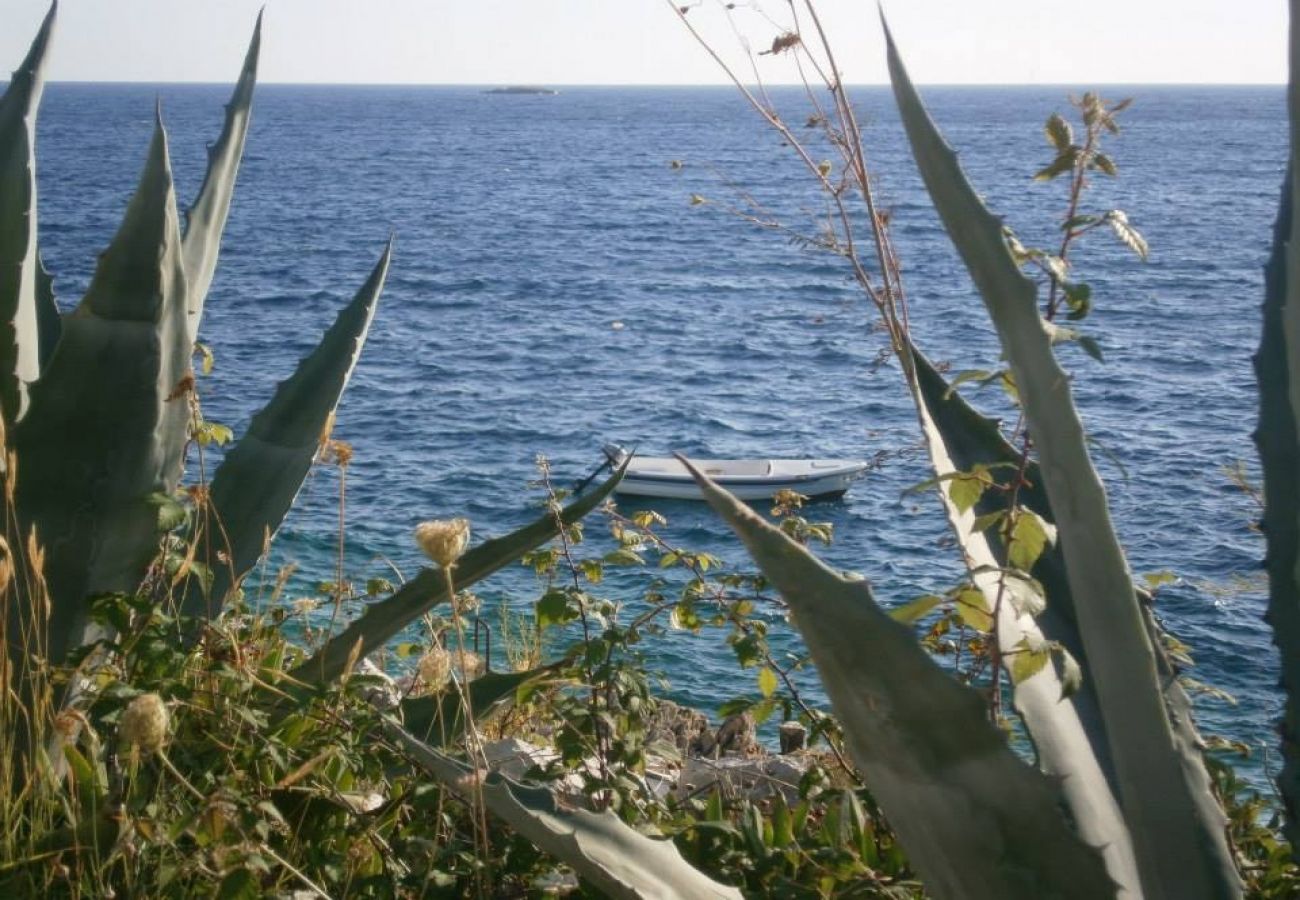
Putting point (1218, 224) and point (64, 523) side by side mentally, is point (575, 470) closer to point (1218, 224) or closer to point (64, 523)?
point (64, 523)

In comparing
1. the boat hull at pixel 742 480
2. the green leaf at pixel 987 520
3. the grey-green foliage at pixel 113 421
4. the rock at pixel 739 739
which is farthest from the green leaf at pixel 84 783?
the boat hull at pixel 742 480

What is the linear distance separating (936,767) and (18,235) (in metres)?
2.22

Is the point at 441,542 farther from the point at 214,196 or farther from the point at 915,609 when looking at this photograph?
the point at 214,196

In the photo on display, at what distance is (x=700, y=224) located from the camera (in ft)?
190

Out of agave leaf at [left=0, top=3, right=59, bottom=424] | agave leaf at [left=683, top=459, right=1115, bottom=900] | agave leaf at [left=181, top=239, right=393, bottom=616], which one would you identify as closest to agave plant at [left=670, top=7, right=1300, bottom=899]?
agave leaf at [left=683, top=459, right=1115, bottom=900]

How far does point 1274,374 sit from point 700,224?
56920 mm

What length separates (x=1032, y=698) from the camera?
1615 millimetres

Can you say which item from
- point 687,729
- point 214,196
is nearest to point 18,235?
point 214,196

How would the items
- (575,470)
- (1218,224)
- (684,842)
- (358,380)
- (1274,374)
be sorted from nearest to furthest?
1. (1274,374)
2. (684,842)
3. (575,470)
4. (358,380)
5. (1218,224)

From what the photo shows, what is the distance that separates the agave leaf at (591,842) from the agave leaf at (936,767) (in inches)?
11.1

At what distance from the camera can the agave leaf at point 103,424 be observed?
258 cm

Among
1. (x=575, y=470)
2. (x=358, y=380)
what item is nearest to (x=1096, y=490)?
(x=575, y=470)

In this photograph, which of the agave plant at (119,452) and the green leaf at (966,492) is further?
the agave plant at (119,452)

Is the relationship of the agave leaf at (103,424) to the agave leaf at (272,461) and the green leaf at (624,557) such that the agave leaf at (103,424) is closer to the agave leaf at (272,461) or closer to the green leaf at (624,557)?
the agave leaf at (272,461)
